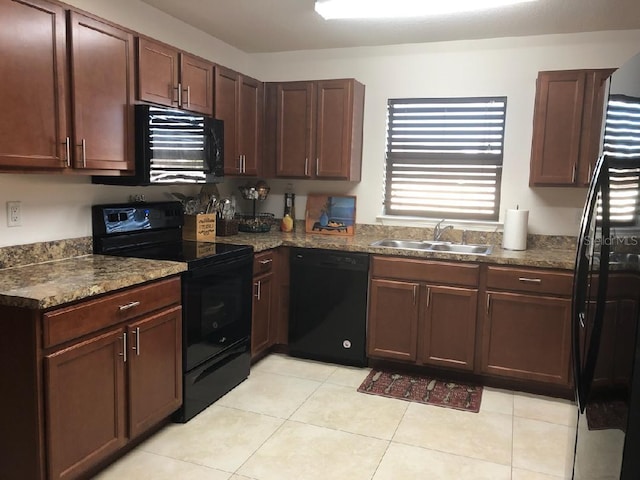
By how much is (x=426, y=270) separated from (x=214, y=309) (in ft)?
4.55

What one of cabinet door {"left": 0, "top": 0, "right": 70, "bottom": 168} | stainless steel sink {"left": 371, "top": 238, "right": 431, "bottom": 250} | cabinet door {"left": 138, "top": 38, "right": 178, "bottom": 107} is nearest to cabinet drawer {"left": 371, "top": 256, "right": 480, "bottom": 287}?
stainless steel sink {"left": 371, "top": 238, "right": 431, "bottom": 250}

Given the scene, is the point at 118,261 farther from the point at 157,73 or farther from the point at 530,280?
the point at 530,280

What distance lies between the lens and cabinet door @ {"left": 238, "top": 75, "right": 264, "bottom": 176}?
3822 mm

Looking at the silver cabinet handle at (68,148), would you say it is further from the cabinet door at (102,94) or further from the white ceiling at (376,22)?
the white ceiling at (376,22)

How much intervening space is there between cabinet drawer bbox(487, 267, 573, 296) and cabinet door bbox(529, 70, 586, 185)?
0.63 m

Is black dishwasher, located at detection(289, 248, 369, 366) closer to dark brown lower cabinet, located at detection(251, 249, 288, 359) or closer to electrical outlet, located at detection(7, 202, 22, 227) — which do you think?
dark brown lower cabinet, located at detection(251, 249, 288, 359)

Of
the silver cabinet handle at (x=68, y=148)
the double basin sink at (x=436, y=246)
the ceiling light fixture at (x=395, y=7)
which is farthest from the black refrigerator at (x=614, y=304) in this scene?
the silver cabinet handle at (x=68, y=148)

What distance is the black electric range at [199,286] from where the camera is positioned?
284 centimetres

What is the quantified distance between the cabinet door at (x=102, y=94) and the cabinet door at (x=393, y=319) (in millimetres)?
1797

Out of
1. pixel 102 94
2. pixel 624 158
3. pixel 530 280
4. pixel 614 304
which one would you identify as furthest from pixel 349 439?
pixel 102 94

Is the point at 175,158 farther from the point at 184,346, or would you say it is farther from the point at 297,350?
the point at 297,350

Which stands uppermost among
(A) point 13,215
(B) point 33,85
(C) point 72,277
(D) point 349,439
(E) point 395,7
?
(E) point 395,7

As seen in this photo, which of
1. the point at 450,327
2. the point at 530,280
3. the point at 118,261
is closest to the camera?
the point at 118,261

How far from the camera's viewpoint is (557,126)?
3373 mm
